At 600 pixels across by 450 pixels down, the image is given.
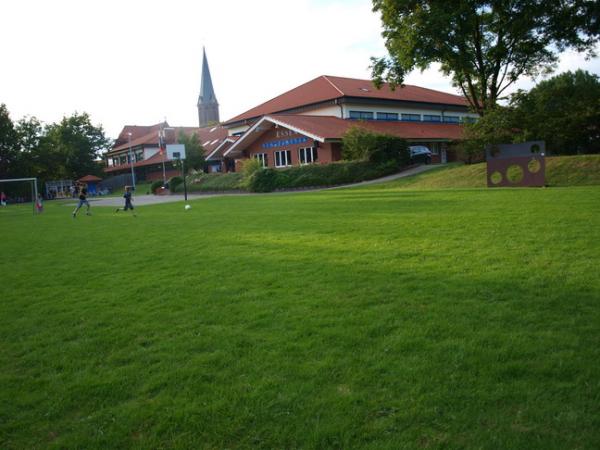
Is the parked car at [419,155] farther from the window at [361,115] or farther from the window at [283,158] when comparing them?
the window at [283,158]

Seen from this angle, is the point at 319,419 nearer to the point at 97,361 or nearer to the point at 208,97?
the point at 97,361

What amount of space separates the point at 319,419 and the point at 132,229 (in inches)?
478

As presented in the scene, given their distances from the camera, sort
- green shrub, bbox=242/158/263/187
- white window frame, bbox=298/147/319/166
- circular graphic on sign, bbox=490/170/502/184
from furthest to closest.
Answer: white window frame, bbox=298/147/319/166, green shrub, bbox=242/158/263/187, circular graphic on sign, bbox=490/170/502/184

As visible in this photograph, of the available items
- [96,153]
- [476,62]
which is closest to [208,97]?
[96,153]

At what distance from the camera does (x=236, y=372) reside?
12.4 ft

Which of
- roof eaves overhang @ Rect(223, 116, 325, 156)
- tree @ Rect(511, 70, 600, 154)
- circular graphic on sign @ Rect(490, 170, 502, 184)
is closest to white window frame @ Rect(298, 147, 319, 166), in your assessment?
roof eaves overhang @ Rect(223, 116, 325, 156)

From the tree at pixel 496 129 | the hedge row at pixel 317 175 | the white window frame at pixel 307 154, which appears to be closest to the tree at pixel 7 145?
the hedge row at pixel 317 175

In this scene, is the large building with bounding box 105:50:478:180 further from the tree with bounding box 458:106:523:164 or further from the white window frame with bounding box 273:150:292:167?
the tree with bounding box 458:106:523:164

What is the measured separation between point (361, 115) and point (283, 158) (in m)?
9.43

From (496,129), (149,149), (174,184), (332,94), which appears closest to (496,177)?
(496,129)

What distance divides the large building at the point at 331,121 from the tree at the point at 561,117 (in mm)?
6296

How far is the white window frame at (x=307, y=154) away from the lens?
3974cm

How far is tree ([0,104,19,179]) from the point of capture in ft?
184

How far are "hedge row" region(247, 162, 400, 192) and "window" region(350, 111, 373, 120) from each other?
41.5 feet
